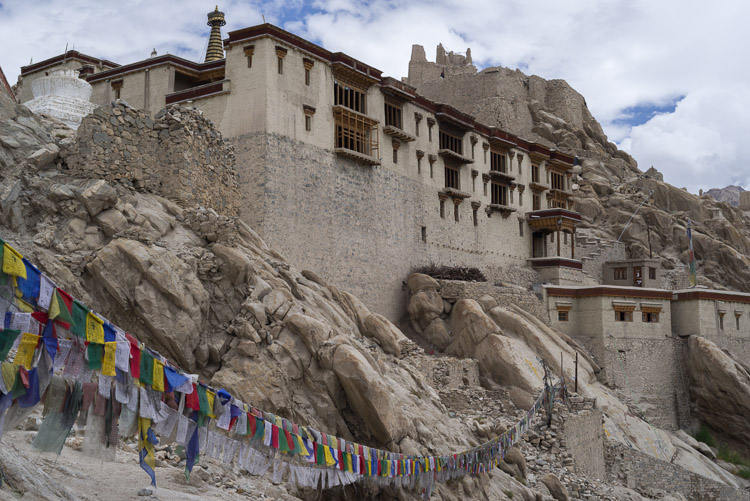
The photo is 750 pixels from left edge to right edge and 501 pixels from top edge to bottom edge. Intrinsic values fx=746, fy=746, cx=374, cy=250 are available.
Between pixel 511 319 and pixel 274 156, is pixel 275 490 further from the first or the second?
pixel 511 319

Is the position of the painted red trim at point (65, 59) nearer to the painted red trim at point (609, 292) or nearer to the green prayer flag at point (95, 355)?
the painted red trim at point (609, 292)

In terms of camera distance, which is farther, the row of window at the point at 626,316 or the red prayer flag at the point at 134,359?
the row of window at the point at 626,316

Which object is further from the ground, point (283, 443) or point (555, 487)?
point (283, 443)

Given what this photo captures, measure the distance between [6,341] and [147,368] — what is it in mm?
1802

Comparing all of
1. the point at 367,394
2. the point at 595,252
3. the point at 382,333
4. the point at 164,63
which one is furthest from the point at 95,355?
the point at 595,252

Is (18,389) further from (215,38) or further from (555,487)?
(215,38)

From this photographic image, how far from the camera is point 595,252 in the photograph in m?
47.0

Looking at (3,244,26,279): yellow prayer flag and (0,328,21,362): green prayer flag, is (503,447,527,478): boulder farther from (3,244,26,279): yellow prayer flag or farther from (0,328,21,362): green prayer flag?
(3,244,26,279): yellow prayer flag

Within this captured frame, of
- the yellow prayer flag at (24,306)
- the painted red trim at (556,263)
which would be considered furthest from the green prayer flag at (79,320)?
the painted red trim at (556,263)

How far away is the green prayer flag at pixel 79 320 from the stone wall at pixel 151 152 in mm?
9857

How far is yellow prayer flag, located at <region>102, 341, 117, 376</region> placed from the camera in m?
8.44

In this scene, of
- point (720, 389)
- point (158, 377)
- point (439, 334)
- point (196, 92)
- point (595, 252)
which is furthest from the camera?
point (595, 252)

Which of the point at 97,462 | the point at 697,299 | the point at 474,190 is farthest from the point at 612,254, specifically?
the point at 97,462

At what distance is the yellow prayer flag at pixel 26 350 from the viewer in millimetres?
7801
